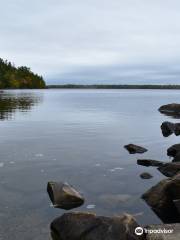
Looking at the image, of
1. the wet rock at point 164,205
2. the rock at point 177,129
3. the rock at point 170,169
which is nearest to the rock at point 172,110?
the rock at point 177,129

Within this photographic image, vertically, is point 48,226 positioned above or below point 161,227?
below

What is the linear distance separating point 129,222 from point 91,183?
6184 millimetres

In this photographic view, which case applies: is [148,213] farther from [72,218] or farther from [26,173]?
[26,173]

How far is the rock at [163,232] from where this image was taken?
8.78m

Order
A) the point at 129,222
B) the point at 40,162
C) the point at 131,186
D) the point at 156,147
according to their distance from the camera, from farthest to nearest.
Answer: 1. the point at 156,147
2. the point at 40,162
3. the point at 131,186
4. the point at 129,222

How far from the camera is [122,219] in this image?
31.1 ft

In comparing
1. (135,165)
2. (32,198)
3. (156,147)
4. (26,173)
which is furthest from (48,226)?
(156,147)

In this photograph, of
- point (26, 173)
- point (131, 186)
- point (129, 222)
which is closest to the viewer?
point (129, 222)

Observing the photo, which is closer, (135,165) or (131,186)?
(131,186)

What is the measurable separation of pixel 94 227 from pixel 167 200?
4.03 m

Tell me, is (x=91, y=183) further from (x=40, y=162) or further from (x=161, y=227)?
(x=161, y=227)

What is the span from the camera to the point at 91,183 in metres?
15.5

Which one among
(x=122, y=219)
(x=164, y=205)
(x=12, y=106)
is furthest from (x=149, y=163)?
(x=12, y=106)

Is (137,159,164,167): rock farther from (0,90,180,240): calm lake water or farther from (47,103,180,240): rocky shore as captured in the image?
(47,103,180,240): rocky shore
